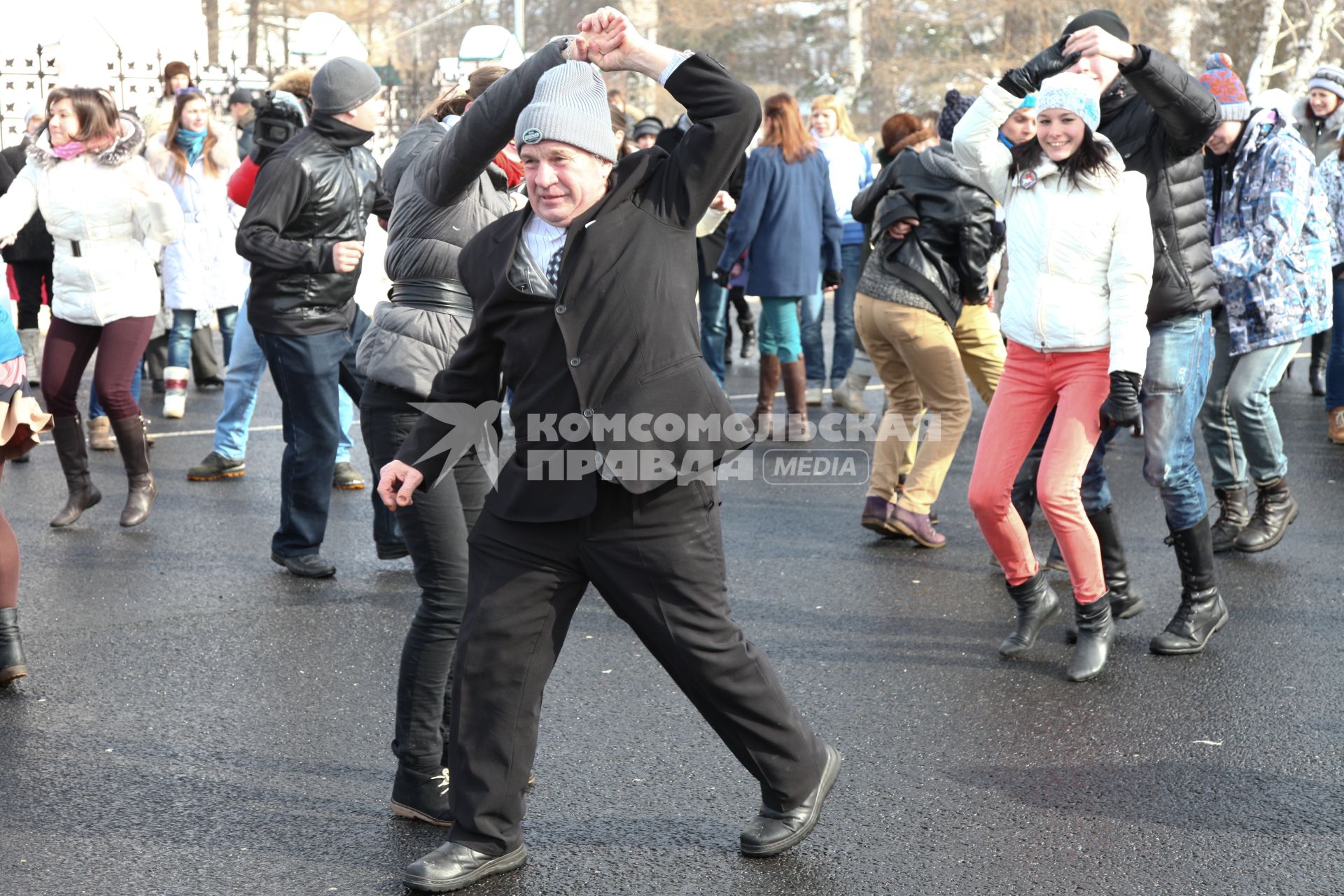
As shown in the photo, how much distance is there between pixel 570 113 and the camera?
329 cm

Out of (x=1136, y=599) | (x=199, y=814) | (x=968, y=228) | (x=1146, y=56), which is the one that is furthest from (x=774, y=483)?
(x=199, y=814)

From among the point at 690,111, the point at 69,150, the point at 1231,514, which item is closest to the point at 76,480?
the point at 69,150

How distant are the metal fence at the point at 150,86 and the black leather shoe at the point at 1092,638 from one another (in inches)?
459

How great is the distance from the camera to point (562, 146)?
3.32 metres

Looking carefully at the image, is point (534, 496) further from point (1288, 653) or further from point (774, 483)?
point (774, 483)

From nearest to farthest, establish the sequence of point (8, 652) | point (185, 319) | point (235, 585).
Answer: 1. point (8, 652)
2. point (235, 585)
3. point (185, 319)

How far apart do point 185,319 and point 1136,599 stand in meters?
6.87

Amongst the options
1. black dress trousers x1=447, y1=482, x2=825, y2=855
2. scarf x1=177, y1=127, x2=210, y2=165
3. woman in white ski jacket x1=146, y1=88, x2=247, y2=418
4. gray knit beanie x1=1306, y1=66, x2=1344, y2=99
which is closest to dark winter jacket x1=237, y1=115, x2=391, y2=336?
black dress trousers x1=447, y1=482, x2=825, y2=855

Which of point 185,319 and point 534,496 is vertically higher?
point 534,496

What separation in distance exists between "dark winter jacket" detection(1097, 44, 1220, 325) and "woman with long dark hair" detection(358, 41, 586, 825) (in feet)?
6.89

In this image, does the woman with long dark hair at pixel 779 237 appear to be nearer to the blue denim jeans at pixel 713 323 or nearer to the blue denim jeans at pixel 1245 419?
the blue denim jeans at pixel 713 323

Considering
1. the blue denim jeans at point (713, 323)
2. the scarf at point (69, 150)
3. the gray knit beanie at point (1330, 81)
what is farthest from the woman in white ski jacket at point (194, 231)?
the gray knit beanie at point (1330, 81)

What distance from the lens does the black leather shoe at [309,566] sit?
20.7 feet

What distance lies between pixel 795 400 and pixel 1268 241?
3938 millimetres
